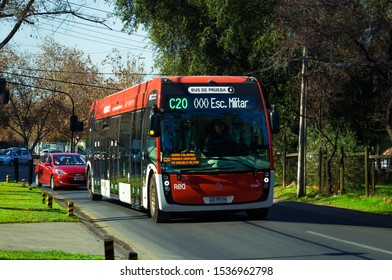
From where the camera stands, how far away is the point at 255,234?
15406 mm

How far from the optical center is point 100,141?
25.6m

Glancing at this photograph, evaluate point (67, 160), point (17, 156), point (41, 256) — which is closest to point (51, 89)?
point (17, 156)

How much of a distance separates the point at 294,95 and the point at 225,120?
48.8 ft

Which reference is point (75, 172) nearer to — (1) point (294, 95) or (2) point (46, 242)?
(1) point (294, 95)

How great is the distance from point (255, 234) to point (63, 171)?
18.3 m

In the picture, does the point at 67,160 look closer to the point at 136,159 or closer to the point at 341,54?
the point at 341,54

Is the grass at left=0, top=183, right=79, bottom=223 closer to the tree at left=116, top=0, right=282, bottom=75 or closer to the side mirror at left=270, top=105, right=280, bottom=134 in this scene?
the side mirror at left=270, top=105, right=280, bottom=134

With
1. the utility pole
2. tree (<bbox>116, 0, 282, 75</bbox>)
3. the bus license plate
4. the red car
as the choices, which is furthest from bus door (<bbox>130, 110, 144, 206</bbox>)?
the red car

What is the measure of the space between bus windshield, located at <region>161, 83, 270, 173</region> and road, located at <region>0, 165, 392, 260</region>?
4.49 feet

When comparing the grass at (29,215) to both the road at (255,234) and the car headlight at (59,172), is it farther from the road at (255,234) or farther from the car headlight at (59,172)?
the car headlight at (59,172)

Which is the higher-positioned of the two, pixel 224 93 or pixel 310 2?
pixel 310 2

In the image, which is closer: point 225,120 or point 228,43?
point 225,120

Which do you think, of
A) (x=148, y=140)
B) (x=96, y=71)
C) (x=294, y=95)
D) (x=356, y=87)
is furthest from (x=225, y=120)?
(x=96, y=71)

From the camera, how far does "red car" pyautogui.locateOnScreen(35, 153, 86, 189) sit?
3238cm
